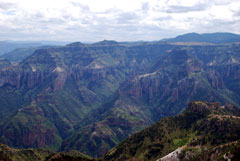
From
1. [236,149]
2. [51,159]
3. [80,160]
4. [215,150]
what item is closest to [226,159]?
[236,149]

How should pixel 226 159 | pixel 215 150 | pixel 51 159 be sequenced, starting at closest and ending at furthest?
pixel 226 159, pixel 51 159, pixel 215 150

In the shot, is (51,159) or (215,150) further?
(215,150)

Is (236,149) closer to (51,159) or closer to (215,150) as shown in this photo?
(215,150)

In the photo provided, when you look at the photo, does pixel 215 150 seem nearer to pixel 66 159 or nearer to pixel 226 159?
pixel 226 159

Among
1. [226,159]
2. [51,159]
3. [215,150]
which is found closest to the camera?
[226,159]

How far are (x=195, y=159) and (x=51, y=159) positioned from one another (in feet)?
333

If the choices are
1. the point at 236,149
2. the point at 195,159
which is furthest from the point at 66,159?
the point at 236,149

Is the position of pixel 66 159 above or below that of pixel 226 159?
below

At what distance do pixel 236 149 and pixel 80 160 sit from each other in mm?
100118

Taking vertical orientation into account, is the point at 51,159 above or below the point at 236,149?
below

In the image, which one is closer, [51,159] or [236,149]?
[236,149]

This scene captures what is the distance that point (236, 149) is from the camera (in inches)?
5664

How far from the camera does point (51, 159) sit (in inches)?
6663

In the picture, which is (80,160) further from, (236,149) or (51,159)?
(236,149)
